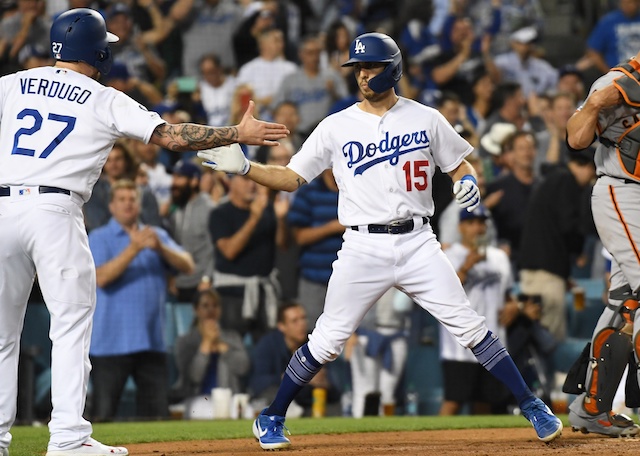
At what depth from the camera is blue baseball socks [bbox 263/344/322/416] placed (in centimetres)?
588

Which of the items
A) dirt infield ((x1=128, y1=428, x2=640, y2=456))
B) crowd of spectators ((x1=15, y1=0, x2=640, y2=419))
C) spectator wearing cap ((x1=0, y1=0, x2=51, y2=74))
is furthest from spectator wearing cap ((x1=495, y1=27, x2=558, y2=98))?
dirt infield ((x1=128, y1=428, x2=640, y2=456))

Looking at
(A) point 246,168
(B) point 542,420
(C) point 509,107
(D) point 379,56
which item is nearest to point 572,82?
(C) point 509,107

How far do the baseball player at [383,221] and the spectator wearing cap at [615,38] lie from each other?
7263 millimetres

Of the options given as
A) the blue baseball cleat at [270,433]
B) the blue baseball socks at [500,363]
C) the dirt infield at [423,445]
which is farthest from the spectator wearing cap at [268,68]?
the blue baseball socks at [500,363]

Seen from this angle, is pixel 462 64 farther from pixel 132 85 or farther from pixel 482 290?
pixel 482 290

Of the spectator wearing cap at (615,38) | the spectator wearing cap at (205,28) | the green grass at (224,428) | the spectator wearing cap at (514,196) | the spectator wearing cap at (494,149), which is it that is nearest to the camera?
the green grass at (224,428)

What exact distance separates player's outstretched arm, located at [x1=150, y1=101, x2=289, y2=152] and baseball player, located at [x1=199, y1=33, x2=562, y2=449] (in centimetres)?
30

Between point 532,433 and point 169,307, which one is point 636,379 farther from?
point 169,307

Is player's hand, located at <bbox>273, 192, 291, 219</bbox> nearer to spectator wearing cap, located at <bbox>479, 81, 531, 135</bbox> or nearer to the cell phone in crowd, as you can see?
the cell phone in crowd

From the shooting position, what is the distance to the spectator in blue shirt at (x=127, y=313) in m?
8.86

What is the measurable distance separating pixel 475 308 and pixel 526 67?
4.62 m

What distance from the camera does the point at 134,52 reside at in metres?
11.6

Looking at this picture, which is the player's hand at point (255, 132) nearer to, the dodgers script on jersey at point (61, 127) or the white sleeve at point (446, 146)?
the dodgers script on jersey at point (61, 127)

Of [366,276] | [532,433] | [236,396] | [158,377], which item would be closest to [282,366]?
[236,396]
